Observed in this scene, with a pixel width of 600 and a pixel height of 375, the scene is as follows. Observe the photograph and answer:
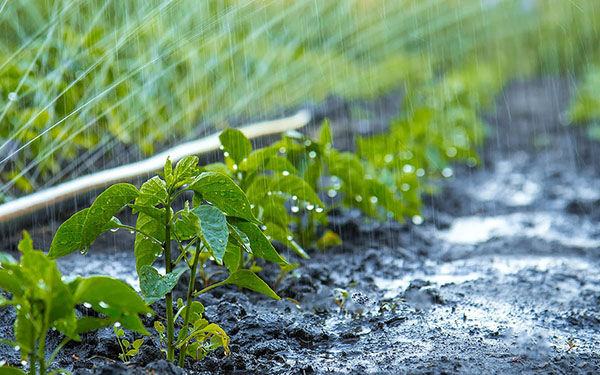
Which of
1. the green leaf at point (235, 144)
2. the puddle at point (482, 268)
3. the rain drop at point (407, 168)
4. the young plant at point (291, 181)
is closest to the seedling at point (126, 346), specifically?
the young plant at point (291, 181)

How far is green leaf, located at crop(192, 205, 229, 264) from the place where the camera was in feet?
3.43

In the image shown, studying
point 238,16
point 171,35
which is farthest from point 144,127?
point 238,16

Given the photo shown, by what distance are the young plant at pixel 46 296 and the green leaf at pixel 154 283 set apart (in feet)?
0.26

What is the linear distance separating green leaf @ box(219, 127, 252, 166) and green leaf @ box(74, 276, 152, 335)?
27.1 inches

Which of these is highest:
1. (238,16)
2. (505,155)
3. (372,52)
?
(372,52)

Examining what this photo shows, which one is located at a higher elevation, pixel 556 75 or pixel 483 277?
pixel 556 75

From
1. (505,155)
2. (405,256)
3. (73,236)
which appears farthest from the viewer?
(505,155)

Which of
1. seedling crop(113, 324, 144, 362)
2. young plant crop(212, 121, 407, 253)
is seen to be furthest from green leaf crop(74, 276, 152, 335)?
young plant crop(212, 121, 407, 253)

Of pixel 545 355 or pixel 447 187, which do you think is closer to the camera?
pixel 545 355

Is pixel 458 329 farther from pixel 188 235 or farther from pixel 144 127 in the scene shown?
pixel 144 127

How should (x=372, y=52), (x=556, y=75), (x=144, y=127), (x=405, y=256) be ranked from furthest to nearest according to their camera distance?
1. (x=556, y=75)
2. (x=372, y=52)
3. (x=144, y=127)
4. (x=405, y=256)

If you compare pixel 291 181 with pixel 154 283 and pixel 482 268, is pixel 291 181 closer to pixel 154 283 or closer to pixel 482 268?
pixel 154 283

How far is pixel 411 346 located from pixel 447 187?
2.21 meters

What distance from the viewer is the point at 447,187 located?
11.4 feet
